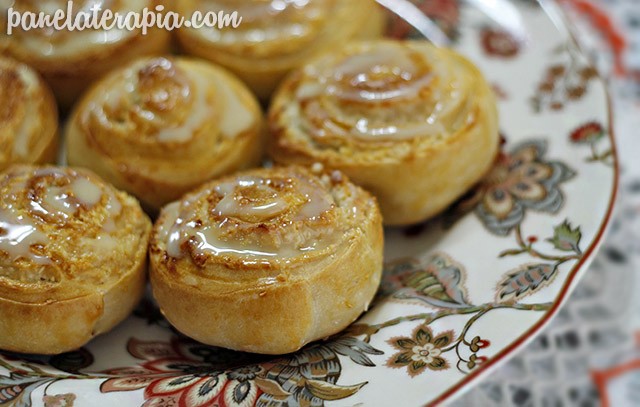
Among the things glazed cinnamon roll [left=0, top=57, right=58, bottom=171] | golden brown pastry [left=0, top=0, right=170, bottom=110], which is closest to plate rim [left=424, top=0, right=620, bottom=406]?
glazed cinnamon roll [left=0, top=57, right=58, bottom=171]

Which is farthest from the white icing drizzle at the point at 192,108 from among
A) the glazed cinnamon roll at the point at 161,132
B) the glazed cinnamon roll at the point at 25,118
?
the glazed cinnamon roll at the point at 25,118

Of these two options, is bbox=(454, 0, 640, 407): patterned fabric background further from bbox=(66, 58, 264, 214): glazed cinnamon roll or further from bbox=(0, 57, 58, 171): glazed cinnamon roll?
bbox=(0, 57, 58, 171): glazed cinnamon roll

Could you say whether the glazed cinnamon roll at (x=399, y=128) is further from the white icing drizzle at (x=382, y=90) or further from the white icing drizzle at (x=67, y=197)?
the white icing drizzle at (x=67, y=197)

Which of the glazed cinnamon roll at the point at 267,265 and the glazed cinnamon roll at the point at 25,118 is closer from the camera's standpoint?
the glazed cinnamon roll at the point at 267,265

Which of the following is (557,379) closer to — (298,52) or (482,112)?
(482,112)

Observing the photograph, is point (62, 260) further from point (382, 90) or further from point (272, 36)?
point (272, 36)

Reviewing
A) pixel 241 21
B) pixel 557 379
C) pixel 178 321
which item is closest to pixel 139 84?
pixel 241 21
